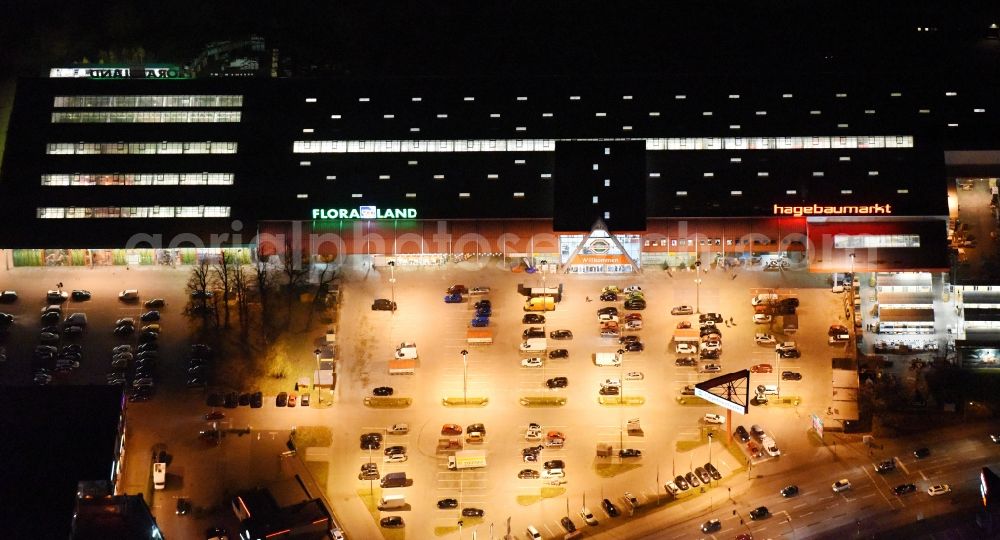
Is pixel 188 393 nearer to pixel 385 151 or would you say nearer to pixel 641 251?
pixel 385 151

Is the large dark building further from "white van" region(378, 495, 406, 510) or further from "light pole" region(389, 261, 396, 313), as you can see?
"white van" region(378, 495, 406, 510)

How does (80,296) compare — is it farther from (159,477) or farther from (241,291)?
(159,477)

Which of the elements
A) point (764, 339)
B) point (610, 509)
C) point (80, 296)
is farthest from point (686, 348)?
point (80, 296)

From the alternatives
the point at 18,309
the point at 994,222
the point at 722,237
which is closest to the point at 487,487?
the point at 722,237

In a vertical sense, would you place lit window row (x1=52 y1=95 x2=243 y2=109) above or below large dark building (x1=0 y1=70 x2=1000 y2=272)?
above

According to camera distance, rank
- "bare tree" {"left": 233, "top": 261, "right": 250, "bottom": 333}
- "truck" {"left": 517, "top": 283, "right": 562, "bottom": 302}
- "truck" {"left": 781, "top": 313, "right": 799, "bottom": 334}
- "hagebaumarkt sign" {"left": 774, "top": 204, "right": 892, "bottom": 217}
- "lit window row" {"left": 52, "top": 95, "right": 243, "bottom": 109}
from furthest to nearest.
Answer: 1. "lit window row" {"left": 52, "top": 95, "right": 243, "bottom": 109}
2. "hagebaumarkt sign" {"left": 774, "top": 204, "right": 892, "bottom": 217}
3. "truck" {"left": 517, "top": 283, "right": 562, "bottom": 302}
4. "bare tree" {"left": 233, "top": 261, "right": 250, "bottom": 333}
5. "truck" {"left": 781, "top": 313, "right": 799, "bottom": 334}

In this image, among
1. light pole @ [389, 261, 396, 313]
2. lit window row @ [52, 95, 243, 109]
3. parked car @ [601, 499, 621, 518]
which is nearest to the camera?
parked car @ [601, 499, 621, 518]

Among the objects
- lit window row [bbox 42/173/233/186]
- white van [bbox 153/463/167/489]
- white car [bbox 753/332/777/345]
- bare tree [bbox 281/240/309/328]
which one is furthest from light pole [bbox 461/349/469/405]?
lit window row [bbox 42/173/233/186]

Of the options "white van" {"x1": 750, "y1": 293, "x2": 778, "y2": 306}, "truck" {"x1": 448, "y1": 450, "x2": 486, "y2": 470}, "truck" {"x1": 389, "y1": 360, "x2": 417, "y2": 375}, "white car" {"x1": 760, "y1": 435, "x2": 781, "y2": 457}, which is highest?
"white van" {"x1": 750, "y1": 293, "x2": 778, "y2": 306}
